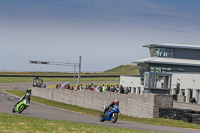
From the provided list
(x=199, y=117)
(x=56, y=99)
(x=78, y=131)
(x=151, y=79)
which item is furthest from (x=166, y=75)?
(x=78, y=131)

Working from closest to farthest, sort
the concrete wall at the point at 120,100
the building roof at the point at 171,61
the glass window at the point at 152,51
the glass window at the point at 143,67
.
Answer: the concrete wall at the point at 120,100
the building roof at the point at 171,61
the glass window at the point at 143,67
the glass window at the point at 152,51

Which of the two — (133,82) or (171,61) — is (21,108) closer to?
(171,61)

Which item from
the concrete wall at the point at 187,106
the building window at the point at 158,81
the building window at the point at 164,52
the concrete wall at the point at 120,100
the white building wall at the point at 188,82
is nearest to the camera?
the concrete wall at the point at 187,106

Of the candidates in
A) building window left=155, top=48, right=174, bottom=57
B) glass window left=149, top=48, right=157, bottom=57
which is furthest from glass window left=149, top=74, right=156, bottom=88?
glass window left=149, top=48, right=157, bottom=57

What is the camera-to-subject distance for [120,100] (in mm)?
39094

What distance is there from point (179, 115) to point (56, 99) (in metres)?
32.4

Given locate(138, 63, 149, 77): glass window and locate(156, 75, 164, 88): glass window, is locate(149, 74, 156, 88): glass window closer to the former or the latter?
locate(156, 75, 164, 88): glass window

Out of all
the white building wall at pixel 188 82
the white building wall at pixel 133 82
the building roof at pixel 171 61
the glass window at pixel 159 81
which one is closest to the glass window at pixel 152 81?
the glass window at pixel 159 81

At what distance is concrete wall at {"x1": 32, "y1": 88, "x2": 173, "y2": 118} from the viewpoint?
31.1 meters

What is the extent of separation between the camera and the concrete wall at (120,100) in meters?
31.1

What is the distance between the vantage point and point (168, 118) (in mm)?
29047

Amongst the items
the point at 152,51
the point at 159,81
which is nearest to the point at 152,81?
the point at 159,81

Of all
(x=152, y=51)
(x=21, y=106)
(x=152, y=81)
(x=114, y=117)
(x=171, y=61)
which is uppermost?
(x=152, y=51)

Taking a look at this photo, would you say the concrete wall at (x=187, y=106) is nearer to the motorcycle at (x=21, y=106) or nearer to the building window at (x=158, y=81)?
the building window at (x=158, y=81)
